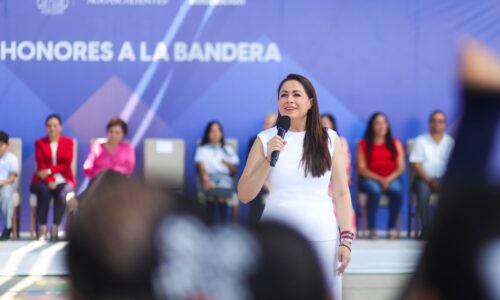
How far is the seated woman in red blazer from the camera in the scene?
6.30 meters

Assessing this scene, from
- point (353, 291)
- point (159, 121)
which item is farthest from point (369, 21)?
point (353, 291)

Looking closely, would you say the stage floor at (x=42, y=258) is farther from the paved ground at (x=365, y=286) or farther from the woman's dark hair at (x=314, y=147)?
the woman's dark hair at (x=314, y=147)

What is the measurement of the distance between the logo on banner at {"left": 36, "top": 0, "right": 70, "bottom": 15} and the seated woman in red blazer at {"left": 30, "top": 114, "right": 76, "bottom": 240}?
4.05 feet

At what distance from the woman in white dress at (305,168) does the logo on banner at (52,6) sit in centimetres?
544

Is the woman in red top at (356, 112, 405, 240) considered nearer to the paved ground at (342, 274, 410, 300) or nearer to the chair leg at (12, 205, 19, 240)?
the paved ground at (342, 274, 410, 300)

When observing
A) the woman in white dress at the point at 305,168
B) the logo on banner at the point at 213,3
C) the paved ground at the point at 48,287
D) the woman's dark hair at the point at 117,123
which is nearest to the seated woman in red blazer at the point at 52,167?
the woman's dark hair at the point at 117,123

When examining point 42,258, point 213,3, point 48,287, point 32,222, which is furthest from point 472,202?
point 213,3

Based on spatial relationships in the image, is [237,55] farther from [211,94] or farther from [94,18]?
[94,18]

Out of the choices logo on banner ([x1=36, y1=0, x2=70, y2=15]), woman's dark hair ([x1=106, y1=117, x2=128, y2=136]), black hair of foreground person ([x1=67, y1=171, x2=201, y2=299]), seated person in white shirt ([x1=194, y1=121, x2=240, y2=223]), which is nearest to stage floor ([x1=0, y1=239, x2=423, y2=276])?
woman's dark hair ([x1=106, y1=117, x2=128, y2=136])

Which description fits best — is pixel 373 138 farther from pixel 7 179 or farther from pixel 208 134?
pixel 7 179

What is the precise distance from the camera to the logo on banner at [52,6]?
7.00 m

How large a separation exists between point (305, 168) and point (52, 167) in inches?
186

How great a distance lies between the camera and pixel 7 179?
20.6 ft

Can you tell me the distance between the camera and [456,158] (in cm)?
47
